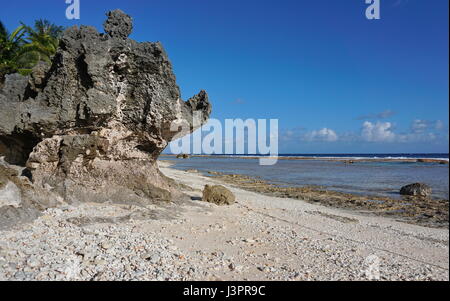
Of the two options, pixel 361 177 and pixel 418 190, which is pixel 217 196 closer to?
pixel 418 190

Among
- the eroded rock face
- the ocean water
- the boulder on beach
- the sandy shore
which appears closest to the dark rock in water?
the ocean water

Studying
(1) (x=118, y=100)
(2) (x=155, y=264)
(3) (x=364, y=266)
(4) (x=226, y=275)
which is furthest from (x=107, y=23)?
(3) (x=364, y=266)

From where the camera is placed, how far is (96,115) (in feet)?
32.3

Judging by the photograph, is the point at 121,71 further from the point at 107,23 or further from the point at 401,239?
the point at 401,239

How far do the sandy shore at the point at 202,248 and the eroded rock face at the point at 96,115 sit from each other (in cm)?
125

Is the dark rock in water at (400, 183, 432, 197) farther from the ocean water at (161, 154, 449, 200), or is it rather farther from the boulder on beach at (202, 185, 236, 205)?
the boulder on beach at (202, 185, 236, 205)

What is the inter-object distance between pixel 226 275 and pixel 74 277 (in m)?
2.59

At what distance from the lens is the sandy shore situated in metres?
5.48

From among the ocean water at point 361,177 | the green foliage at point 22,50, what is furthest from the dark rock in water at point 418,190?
the green foliage at point 22,50

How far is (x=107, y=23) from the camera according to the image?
1068cm

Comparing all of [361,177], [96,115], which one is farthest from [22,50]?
Answer: [361,177]

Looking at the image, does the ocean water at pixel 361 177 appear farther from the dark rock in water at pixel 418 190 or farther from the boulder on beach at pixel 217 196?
the boulder on beach at pixel 217 196

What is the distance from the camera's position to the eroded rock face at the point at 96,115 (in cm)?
965
